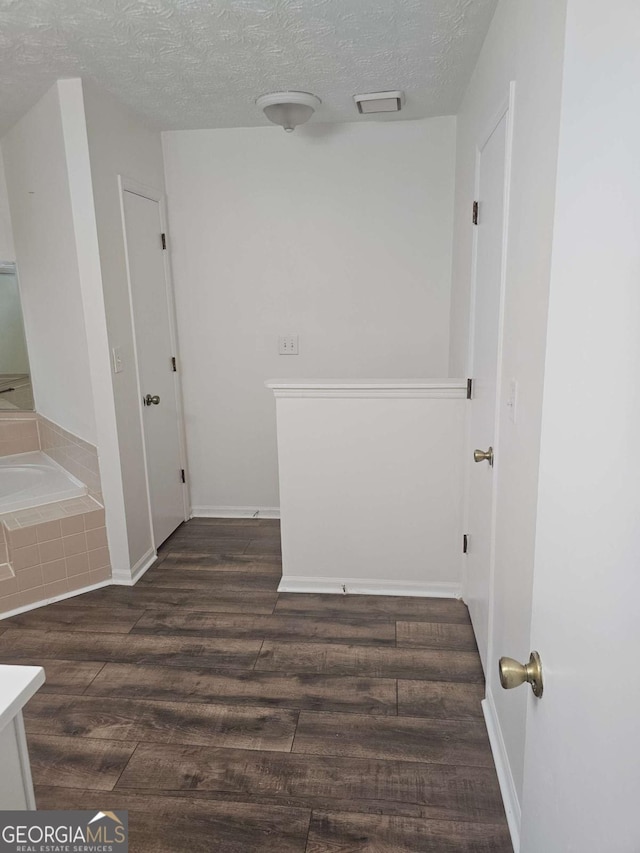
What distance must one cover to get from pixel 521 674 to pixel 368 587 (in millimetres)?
2219

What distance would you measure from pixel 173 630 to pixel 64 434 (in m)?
1.48

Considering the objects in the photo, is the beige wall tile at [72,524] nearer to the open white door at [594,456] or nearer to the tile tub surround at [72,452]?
the tile tub surround at [72,452]

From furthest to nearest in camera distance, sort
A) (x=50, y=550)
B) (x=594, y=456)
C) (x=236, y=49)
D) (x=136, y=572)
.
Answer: (x=136, y=572) < (x=50, y=550) < (x=236, y=49) < (x=594, y=456)

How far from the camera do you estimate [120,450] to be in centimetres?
302

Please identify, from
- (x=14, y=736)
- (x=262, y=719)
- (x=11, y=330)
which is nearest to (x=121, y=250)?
(x=11, y=330)

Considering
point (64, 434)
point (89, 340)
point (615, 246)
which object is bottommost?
point (64, 434)

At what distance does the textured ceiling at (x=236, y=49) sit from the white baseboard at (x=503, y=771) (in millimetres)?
2489

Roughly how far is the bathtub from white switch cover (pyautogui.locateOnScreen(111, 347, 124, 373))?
74 centimetres

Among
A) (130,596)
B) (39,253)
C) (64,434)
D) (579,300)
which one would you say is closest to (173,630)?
(130,596)

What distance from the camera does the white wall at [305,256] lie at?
348cm

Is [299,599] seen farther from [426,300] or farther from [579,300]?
[579,300]

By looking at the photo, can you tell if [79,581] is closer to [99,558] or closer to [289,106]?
[99,558]

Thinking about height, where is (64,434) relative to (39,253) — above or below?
below

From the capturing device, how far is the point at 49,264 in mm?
3191
